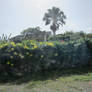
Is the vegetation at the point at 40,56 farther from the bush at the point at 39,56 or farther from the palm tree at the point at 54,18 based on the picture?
the palm tree at the point at 54,18

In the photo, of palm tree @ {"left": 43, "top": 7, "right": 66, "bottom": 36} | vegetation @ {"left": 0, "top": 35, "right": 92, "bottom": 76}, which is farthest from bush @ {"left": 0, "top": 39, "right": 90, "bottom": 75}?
palm tree @ {"left": 43, "top": 7, "right": 66, "bottom": 36}

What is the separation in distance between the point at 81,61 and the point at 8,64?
3728mm

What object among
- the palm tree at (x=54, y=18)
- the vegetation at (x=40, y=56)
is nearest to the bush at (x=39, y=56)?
the vegetation at (x=40, y=56)

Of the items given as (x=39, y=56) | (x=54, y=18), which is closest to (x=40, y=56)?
(x=39, y=56)

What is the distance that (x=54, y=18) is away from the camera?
21812mm

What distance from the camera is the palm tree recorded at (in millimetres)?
21203

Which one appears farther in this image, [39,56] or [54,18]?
[54,18]

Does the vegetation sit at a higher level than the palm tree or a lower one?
lower

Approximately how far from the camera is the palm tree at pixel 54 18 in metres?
21.2

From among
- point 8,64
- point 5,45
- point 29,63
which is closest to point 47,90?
point 29,63

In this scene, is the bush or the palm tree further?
the palm tree

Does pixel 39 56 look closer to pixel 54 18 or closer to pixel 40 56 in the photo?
pixel 40 56

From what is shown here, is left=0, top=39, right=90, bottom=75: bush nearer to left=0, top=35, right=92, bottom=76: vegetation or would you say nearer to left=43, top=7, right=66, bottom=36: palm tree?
left=0, top=35, right=92, bottom=76: vegetation

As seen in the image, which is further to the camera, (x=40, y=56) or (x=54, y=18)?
(x=54, y=18)
